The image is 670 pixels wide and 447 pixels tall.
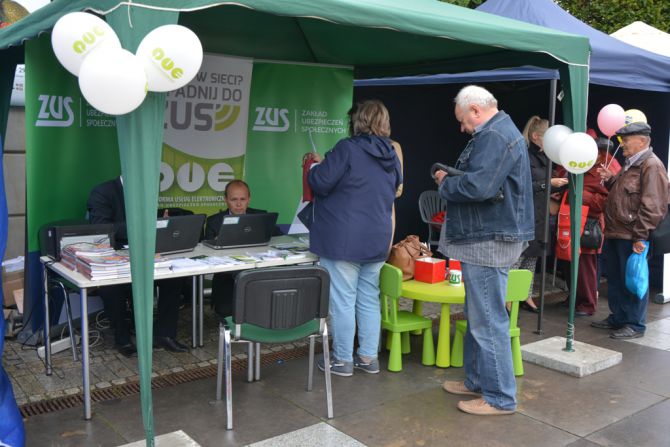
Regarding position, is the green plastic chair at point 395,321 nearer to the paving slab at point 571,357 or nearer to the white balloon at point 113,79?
the paving slab at point 571,357

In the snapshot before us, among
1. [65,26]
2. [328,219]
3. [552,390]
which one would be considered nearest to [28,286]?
[328,219]

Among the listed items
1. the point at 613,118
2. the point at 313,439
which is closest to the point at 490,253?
the point at 313,439

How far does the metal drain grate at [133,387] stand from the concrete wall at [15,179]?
242 cm

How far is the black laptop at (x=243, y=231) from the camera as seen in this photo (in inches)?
167

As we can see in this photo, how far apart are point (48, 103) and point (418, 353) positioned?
9.77 ft

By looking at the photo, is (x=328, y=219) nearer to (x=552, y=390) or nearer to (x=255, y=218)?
(x=255, y=218)

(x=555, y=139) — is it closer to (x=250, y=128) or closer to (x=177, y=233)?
(x=177, y=233)

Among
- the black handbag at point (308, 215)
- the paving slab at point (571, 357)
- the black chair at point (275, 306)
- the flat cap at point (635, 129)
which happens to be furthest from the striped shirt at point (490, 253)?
the flat cap at point (635, 129)

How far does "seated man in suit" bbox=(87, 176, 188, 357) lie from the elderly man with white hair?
1.95 metres

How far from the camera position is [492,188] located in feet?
10.7

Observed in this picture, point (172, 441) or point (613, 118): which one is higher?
point (613, 118)

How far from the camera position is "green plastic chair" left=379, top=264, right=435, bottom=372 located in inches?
160

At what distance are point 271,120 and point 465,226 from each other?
2713 millimetres

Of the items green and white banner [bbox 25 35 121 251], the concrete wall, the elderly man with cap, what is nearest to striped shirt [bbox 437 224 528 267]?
the elderly man with cap
